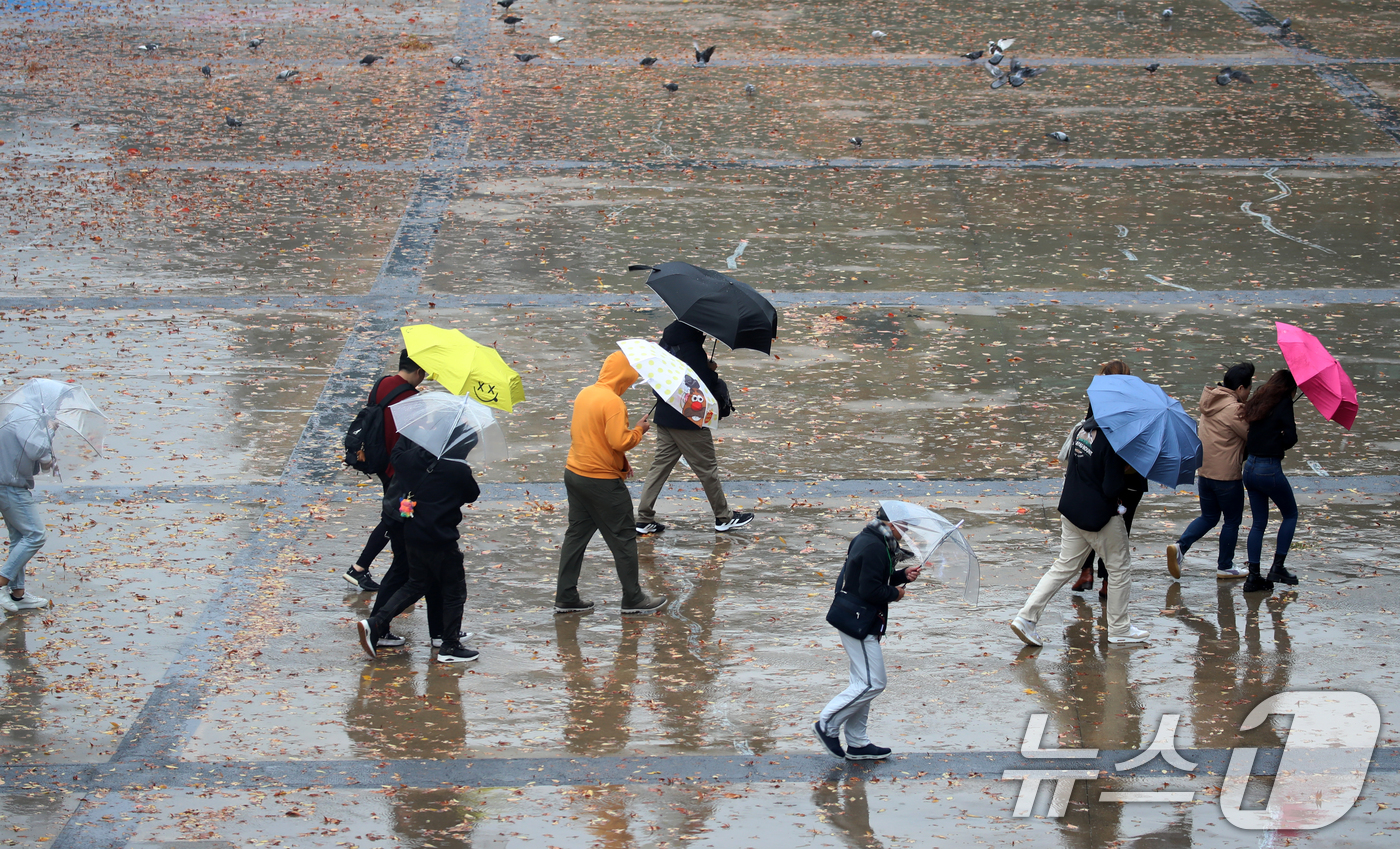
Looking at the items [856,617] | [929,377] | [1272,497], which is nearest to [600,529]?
[856,617]

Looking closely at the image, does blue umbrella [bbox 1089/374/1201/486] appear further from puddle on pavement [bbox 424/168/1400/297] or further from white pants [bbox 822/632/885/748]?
puddle on pavement [bbox 424/168/1400/297]

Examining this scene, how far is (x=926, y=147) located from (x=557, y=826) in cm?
1474

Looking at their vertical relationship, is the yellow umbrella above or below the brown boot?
above

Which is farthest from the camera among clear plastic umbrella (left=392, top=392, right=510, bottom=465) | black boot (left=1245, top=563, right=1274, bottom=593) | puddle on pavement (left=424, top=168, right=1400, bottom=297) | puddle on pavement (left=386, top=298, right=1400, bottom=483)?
puddle on pavement (left=424, top=168, right=1400, bottom=297)

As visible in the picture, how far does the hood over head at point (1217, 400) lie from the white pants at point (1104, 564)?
131 centimetres

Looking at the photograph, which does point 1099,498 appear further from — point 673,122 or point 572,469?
point 673,122

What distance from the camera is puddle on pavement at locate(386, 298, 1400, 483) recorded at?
1041 cm

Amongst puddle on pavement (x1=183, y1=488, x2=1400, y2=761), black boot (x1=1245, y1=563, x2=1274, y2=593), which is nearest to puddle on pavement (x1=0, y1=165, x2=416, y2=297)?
puddle on pavement (x1=183, y1=488, x2=1400, y2=761)

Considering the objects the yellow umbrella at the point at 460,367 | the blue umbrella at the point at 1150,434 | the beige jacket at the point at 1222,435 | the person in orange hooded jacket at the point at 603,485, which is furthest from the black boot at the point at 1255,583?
the yellow umbrella at the point at 460,367

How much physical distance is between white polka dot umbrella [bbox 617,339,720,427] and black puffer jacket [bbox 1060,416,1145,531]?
6.78 ft

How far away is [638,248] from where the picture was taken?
15.2 m

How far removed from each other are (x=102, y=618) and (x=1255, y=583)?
266 inches

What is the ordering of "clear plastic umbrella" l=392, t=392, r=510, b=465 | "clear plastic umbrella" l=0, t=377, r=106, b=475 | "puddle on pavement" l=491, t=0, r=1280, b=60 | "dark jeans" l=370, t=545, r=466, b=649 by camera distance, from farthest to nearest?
"puddle on pavement" l=491, t=0, r=1280, b=60
"clear plastic umbrella" l=0, t=377, r=106, b=475
"dark jeans" l=370, t=545, r=466, b=649
"clear plastic umbrella" l=392, t=392, r=510, b=465

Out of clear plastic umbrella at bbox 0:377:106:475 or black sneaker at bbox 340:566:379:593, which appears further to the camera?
black sneaker at bbox 340:566:379:593
